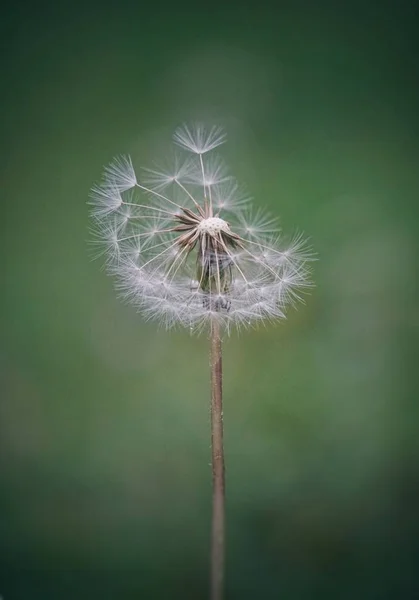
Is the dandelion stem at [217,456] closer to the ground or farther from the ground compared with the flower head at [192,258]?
closer to the ground

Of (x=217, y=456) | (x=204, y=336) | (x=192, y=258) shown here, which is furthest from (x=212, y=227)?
(x=204, y=336)

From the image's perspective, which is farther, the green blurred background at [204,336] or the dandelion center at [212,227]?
the green blurred background at [204,336]

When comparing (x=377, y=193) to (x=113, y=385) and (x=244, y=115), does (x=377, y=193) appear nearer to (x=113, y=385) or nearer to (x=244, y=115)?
(x=244, y=115)

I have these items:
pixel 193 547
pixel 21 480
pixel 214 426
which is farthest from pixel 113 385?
pixel 214 426

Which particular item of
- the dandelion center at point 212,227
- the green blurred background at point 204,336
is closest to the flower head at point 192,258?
the dandelion center at point 212,227

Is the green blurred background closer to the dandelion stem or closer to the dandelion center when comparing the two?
the dandelion stem

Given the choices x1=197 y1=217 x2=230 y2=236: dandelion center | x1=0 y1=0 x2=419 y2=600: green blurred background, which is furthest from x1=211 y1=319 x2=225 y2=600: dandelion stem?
x1=0 y1=0 x2=419 y2=600: green blurred background

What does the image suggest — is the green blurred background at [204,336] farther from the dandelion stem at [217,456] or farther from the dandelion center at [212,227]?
the dandelion center at [212,227]
